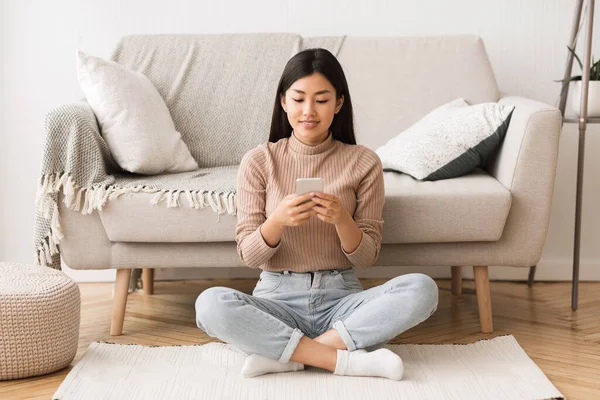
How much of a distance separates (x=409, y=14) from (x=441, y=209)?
105 centimetres

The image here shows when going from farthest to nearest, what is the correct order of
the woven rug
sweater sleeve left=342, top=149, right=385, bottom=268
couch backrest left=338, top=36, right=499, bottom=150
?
couch backrest left=338, top=36, right=499, bottom=150
sweater sleeve left=342, top=149, right=385, bottom=268
the woven rug

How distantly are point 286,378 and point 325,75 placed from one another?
712mm

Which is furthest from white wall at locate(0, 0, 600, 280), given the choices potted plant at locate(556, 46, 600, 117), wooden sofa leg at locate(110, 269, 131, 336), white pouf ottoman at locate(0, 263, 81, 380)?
white pouf ottoman at locate(0, 263, 81, 380)

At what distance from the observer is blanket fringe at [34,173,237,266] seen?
7.12 feet

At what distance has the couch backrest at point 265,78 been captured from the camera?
2.67 m

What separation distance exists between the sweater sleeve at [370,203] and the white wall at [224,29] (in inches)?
41.8

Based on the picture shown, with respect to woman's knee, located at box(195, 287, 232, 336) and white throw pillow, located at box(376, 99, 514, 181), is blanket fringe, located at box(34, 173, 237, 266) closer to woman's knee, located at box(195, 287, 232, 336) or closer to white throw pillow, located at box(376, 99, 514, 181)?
woman's knee, located at box(195, 287, 232, 336)

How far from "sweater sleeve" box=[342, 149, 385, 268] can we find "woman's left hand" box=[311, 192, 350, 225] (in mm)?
154

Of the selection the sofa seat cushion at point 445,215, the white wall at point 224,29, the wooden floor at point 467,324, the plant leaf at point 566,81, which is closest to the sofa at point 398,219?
the sofa seat cushion at point 445,215

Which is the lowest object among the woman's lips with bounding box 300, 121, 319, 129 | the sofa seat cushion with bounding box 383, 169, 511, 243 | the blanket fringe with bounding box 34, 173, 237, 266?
the sofa seat cushion with bounding box 383, 169, 511, 243

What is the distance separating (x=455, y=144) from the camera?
90.7 inches

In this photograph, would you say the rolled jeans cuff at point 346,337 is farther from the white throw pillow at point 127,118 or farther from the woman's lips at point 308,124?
the white throw pillow at point 127,118

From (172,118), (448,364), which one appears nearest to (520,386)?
(448,364)

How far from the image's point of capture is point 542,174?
86.7 inches
